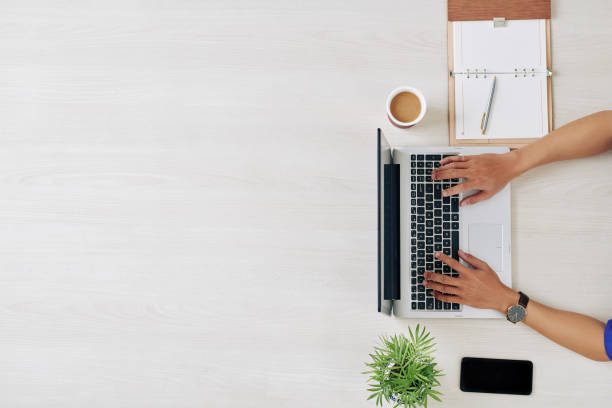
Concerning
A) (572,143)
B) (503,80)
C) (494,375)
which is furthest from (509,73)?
(494,375)

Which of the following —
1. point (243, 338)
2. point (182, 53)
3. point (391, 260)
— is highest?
point (182, 53)

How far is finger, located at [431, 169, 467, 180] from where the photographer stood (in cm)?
98

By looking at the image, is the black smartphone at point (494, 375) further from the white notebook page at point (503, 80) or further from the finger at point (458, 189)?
the white notebook page at point (503, 80)

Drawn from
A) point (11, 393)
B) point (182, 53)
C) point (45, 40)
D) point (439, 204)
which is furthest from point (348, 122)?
point (11, 393)

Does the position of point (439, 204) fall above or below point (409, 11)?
below

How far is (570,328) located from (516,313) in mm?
122

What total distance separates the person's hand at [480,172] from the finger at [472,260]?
124 millimetres

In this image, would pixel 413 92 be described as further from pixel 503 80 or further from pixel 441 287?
pixel 441 287

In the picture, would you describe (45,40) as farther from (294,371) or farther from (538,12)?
(538,12)

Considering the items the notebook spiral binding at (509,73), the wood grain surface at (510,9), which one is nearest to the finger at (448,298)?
the notebook spiral binding at (509,73)

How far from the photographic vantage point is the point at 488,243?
3.32 feet

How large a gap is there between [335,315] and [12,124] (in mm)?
1017

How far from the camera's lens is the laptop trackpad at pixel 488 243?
39.7 inches

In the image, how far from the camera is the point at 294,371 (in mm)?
1040
